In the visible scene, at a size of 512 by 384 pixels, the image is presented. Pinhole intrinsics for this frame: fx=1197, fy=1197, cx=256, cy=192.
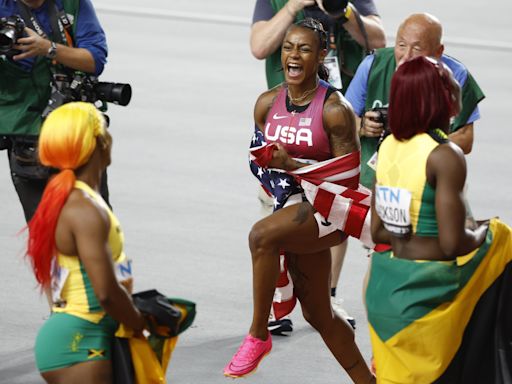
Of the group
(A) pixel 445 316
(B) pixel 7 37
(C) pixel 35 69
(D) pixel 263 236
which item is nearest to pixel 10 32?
(B) pixel 7 37

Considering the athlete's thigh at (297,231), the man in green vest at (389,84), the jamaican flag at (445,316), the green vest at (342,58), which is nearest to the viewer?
the jamaican flag at (445,316)

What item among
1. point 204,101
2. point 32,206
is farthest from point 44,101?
point 204,101

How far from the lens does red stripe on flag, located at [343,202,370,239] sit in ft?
17.8

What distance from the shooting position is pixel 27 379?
578 cm

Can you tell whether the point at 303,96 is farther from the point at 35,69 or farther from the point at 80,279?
the point at 80,279

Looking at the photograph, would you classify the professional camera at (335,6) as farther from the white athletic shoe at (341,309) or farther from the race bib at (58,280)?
the race bib at (58,280)

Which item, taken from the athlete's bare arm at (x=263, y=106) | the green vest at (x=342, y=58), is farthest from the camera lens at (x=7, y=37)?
the green vest at (x=342, y=58)

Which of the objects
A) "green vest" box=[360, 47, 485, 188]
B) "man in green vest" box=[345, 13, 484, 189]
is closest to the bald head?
"man in green vest" box=[345, 13, 484, 189]

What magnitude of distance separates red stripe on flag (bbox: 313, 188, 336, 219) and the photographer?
4.62 ft

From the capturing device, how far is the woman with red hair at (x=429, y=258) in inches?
168

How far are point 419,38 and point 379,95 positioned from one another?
0.41m

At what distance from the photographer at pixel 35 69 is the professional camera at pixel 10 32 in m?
0.06

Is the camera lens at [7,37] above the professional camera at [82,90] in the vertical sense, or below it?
above

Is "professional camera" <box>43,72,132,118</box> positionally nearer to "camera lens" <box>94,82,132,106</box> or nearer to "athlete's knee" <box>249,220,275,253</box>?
"camera lens" <box>94,82,132,106</box>
